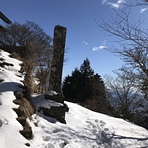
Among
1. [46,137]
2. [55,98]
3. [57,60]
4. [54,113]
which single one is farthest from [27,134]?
[57,60]

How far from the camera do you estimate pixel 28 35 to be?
91.7 ft

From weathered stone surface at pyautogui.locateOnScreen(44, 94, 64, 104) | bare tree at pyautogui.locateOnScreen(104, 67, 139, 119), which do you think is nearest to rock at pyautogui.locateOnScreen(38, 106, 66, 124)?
weathered stone surface at pyautogui.locateOnScreen(44, 94, 64, 104)

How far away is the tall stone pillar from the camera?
6.98m

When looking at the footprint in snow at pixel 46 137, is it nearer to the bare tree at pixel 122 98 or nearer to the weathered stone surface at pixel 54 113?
the weathered stone surface at pixel 54 113

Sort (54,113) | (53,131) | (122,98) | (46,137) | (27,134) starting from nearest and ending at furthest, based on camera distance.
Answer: (27,134)
(46,137)
(53,131)
(54,113)
(122,98)

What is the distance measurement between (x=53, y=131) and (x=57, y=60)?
2.71m

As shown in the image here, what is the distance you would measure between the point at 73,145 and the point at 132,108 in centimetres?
1715

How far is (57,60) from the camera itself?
7004 millimetres

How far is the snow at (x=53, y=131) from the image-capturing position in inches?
149

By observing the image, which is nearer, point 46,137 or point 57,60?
point 46,137

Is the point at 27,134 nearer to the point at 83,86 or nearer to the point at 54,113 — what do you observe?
the point at 54,113

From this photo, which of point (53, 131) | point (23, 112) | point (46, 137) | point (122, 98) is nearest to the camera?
point (46, 137)

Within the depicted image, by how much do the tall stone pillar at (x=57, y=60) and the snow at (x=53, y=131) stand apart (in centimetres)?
71

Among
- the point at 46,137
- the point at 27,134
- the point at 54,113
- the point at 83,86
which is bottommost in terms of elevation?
the point at 46,137
